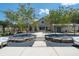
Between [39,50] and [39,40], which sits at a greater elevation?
[39,40]

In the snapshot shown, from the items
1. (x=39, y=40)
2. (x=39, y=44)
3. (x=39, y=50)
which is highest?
(x=39, y=40)

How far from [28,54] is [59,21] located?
172 cm

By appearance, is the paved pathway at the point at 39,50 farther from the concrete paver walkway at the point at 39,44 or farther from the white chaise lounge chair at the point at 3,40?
the white chaise lounge chair at the point at 3,40

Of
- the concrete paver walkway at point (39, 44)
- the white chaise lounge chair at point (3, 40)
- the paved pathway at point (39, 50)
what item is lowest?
the paved pathway at point (39, 50)

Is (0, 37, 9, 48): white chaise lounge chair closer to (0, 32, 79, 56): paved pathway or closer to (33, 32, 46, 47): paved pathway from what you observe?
(0, 32, 79, 56): paved pathway

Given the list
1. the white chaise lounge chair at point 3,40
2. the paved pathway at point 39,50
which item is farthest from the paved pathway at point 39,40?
Result: the white chaise lounge chair at point 3,40

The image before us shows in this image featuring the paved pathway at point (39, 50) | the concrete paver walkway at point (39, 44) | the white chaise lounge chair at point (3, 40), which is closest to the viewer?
the paved pathway at point (39, 50)

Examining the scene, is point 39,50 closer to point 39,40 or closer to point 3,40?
point 39,40

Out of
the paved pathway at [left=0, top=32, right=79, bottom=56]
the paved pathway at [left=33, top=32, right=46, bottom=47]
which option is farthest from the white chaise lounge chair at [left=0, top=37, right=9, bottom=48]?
the paved pathway at [left=33, top=32, right=46, bottom=47]

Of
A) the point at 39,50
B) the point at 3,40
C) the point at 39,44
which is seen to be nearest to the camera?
the point at 39,50

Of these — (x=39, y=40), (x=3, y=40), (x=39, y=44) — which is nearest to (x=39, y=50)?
(x=39, y=44)

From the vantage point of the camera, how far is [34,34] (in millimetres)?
7570

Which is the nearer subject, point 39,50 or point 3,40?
point 39,50

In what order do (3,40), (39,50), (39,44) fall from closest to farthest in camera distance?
(39,50), (3,40), (39,44)
